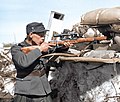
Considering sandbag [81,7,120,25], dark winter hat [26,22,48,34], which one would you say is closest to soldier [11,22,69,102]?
dark winter hat [26,22,48,34]

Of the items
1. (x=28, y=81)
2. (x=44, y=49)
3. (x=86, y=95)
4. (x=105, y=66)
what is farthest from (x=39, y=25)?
(x=86, y=95)

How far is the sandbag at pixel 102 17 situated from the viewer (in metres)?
4.04

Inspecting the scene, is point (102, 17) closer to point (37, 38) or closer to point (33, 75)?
point (37, 38)

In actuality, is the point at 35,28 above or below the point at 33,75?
above

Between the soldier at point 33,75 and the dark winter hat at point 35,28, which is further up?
the dark winter hat at point 35,28

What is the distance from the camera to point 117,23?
4.05 meters

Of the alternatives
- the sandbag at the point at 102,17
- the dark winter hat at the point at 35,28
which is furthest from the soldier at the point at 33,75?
the sandbag at the point at 102,17

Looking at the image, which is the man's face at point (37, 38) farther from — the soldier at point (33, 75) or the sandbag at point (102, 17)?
the sandbag at point (102, 17)

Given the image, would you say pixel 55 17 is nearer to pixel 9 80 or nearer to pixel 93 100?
pixel 9 80

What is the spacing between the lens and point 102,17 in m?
4.23

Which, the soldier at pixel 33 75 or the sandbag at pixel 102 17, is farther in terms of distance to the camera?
the sandbag at pixel 102 17

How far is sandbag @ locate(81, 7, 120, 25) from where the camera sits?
404 centimetres

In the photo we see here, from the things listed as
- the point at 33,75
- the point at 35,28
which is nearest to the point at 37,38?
the point at 35,28

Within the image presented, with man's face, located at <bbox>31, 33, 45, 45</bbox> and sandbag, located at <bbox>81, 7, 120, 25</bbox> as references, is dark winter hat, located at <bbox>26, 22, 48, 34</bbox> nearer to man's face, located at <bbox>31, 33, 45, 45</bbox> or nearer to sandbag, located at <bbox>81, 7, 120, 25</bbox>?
man's face, located at <bbox>31, 33, 45, 45</bbox>
